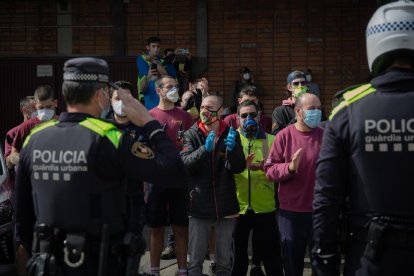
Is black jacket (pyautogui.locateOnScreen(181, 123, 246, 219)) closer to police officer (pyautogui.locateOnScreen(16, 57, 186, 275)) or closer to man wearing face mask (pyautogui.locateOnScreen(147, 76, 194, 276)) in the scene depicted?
man wearing face mask (pyautogui.locateOnScreen(147, 76, 194, 276))

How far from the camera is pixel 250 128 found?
611cm

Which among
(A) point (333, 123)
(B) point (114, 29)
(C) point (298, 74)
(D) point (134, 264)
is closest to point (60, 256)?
(D) point (134, 264)

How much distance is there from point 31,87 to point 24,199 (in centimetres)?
929

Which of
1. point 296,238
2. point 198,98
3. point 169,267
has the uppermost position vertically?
point 198,98

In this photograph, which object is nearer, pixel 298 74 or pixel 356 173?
pixel 356 173

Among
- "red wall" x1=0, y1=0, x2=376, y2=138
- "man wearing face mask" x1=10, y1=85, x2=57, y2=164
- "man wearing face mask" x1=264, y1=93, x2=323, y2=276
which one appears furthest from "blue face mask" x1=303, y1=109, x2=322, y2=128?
"red wall" x1=0, y1=0, x2=376, y2=138

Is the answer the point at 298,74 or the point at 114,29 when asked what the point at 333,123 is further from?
the point at 114,29

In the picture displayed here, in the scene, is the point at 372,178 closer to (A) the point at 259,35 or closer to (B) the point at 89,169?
(B) the point at 89,169

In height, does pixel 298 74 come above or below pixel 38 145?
above

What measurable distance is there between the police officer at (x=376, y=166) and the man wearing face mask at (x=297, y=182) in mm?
2222

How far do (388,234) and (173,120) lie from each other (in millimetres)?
4011

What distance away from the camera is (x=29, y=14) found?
40.8ft

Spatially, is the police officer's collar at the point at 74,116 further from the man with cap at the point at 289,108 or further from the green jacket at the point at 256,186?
the man with cap at the point at 289,108

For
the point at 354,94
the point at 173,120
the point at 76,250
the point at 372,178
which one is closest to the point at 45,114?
the point at 173,120
